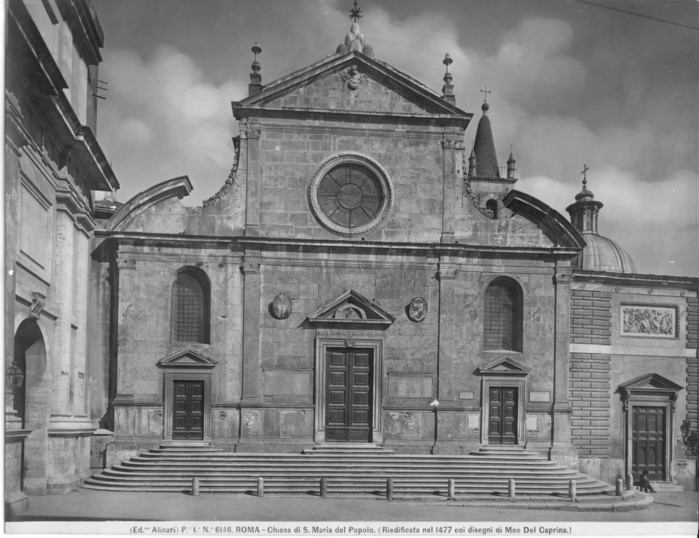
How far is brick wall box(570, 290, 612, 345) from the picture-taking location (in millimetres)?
23156

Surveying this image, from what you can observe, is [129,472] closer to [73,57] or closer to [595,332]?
[73,57]

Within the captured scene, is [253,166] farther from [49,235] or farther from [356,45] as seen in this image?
[49,235]

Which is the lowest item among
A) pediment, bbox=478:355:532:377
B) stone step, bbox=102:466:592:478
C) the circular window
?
stone step, bbox=102:466:592:478

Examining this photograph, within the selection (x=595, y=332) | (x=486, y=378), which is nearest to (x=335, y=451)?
(x=486, y=378)

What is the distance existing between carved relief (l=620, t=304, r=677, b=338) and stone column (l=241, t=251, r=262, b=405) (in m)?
10.8

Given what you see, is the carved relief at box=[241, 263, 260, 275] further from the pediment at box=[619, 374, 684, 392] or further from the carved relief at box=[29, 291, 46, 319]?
the pediment at box=[619, 374, 684, 392]

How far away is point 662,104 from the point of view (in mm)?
18984

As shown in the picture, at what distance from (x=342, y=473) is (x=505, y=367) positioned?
17.6 feet

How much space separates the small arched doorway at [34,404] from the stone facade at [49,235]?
0.07 ft

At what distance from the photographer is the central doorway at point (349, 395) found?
21.5 metres

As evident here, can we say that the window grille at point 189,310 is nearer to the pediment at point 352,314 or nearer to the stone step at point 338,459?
the pediment at point 352,314

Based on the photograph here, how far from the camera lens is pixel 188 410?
838 inches

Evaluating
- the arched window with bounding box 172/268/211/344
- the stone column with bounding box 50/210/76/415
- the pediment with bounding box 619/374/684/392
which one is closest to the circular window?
the arched window with bounding box 172/268/211/344

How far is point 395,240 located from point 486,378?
15.0 ft
